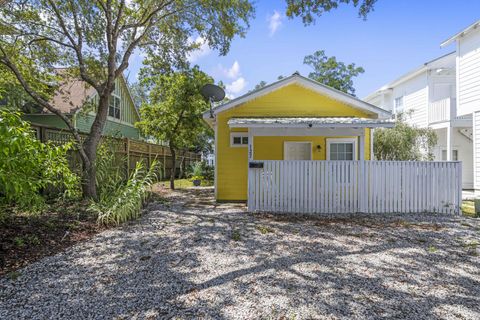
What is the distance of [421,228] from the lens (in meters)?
5.89

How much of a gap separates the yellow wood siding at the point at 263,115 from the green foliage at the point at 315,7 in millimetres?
2927

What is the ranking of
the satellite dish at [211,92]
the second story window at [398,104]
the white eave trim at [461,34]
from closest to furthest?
the satellite dish at [211,92] < the white eave trim at [461,34] < the second story window at [398,104]

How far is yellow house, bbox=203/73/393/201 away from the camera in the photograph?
9.30m

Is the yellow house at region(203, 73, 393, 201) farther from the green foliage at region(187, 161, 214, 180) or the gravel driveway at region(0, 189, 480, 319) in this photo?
the green foliage at region(187, 161, 214, 180)

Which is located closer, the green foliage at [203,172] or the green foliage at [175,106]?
the green foliage at [175,106]

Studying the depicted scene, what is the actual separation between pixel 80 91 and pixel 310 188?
15.6 m

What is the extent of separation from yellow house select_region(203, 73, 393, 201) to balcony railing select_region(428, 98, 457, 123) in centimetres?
652

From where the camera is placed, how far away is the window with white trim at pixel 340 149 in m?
9.52

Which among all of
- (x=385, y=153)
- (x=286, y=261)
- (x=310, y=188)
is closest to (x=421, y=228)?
(x=310, y=188)

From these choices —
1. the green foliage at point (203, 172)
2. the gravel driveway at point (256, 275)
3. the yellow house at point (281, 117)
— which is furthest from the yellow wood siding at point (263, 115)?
the green foliage at point (203, 172)

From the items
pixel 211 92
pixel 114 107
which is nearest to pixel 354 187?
pixel 211 92

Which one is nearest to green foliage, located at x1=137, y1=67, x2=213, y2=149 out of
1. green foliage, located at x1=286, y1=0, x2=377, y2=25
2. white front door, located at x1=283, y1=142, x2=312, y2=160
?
white front door, located at x1=283, y1=142, x2=312, y2=160

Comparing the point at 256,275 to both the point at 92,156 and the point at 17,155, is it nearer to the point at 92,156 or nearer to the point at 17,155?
the point at 17,155

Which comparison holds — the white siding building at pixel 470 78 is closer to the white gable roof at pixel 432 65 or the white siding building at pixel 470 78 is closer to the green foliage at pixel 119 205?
the white gable roof at pixel 432 65
